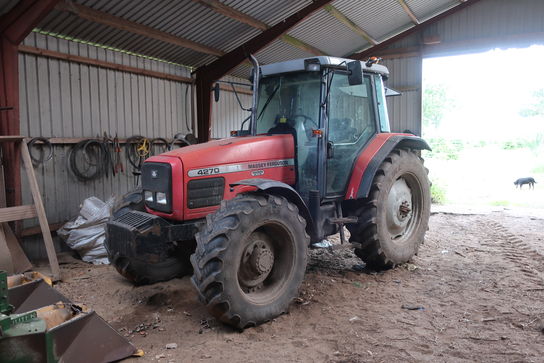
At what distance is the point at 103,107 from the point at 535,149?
20416 mm

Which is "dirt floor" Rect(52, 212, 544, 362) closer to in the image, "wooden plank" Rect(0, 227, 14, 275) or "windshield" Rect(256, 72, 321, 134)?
"wooden plank" Rect(0, 227, 14, 275)

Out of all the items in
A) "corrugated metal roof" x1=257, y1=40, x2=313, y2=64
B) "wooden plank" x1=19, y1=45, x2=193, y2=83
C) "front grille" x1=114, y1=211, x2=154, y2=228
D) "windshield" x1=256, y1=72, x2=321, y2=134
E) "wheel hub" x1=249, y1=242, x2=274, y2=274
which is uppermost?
"corrugated metal roof" x1=257, y1=40, x2=313, y2=64

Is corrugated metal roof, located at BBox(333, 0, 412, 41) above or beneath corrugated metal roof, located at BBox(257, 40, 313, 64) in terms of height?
above

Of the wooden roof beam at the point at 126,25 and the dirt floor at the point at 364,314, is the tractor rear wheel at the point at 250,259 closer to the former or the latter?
the dirt floor at the point at 364,314

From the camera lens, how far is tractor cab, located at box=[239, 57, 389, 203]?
164 inches

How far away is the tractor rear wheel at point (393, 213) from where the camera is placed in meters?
4.48

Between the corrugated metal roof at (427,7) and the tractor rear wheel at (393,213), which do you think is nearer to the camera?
the tractor rear wheel at (393,213)

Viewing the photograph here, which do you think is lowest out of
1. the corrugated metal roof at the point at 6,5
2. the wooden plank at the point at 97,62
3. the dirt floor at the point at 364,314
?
the dirt floor at the point at 364,314

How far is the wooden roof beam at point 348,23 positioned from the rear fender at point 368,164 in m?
4.43

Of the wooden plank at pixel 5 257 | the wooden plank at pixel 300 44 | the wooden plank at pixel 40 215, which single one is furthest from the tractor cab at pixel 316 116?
the wooden plank at pixel 300 44

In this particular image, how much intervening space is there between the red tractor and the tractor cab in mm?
11

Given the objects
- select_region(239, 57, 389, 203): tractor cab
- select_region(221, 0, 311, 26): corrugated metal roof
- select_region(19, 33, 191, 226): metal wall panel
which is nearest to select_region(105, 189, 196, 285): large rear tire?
select_region(239, 57, 389, 203): tractor cab

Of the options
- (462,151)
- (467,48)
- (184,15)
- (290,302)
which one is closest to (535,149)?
(462,151)

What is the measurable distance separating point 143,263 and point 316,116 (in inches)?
86.2
